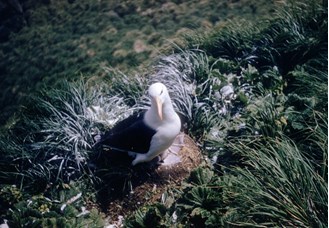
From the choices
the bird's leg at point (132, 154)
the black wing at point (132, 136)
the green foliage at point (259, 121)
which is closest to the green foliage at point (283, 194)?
the green foliage at point (259, 121)

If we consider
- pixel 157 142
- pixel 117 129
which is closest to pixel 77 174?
pixel 117 129

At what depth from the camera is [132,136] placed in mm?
3705

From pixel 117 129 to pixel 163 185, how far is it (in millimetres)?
750

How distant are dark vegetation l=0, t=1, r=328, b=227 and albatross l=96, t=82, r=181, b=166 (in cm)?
35

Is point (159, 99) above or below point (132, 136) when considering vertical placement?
above

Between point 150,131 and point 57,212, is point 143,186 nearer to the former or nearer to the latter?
point 150,131

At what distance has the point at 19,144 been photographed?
4.52 metres

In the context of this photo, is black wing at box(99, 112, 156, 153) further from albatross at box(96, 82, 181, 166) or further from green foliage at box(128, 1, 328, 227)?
green foliage at box(128, 1, 328, 227)

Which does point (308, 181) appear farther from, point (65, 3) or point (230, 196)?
point (65, 3)

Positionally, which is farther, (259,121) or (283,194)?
(259,121)

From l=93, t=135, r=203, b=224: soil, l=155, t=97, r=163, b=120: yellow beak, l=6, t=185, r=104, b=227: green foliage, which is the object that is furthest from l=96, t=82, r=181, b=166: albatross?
l=6, t=185, r=104, b=227: green foliage

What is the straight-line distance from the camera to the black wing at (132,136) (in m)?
3.63

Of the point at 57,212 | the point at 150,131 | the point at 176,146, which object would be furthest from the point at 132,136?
the point at 57,212

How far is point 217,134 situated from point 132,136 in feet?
3.66
